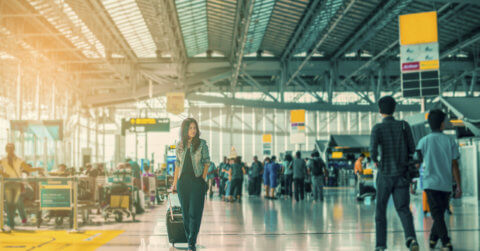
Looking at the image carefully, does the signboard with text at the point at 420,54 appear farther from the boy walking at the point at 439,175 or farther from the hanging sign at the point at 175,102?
the hanging sign at the point at 175,102

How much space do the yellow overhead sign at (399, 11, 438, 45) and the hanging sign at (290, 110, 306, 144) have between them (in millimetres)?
15897

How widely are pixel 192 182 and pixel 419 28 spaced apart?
728 cm

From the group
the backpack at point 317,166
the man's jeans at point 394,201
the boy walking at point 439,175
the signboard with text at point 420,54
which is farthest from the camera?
the backpack at point 317,166

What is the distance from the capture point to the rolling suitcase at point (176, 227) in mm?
7105

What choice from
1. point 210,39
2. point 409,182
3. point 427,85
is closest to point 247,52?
point 210,39

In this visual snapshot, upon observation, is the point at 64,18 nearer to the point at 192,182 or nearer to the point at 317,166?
the point at 317,166

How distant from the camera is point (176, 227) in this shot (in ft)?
23.4

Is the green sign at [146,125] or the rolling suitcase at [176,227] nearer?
the rolling suitcase at [176,227]

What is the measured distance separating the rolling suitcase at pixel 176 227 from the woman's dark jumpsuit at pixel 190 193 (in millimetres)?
865

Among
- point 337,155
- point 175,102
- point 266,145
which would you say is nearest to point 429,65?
point 175,102

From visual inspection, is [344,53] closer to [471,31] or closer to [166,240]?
[471,31]

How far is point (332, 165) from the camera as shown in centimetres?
3347

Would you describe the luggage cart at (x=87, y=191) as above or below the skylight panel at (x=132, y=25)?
below

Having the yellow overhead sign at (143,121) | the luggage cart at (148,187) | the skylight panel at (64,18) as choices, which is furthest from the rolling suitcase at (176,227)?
the yellow overhead sign at (143,121)
